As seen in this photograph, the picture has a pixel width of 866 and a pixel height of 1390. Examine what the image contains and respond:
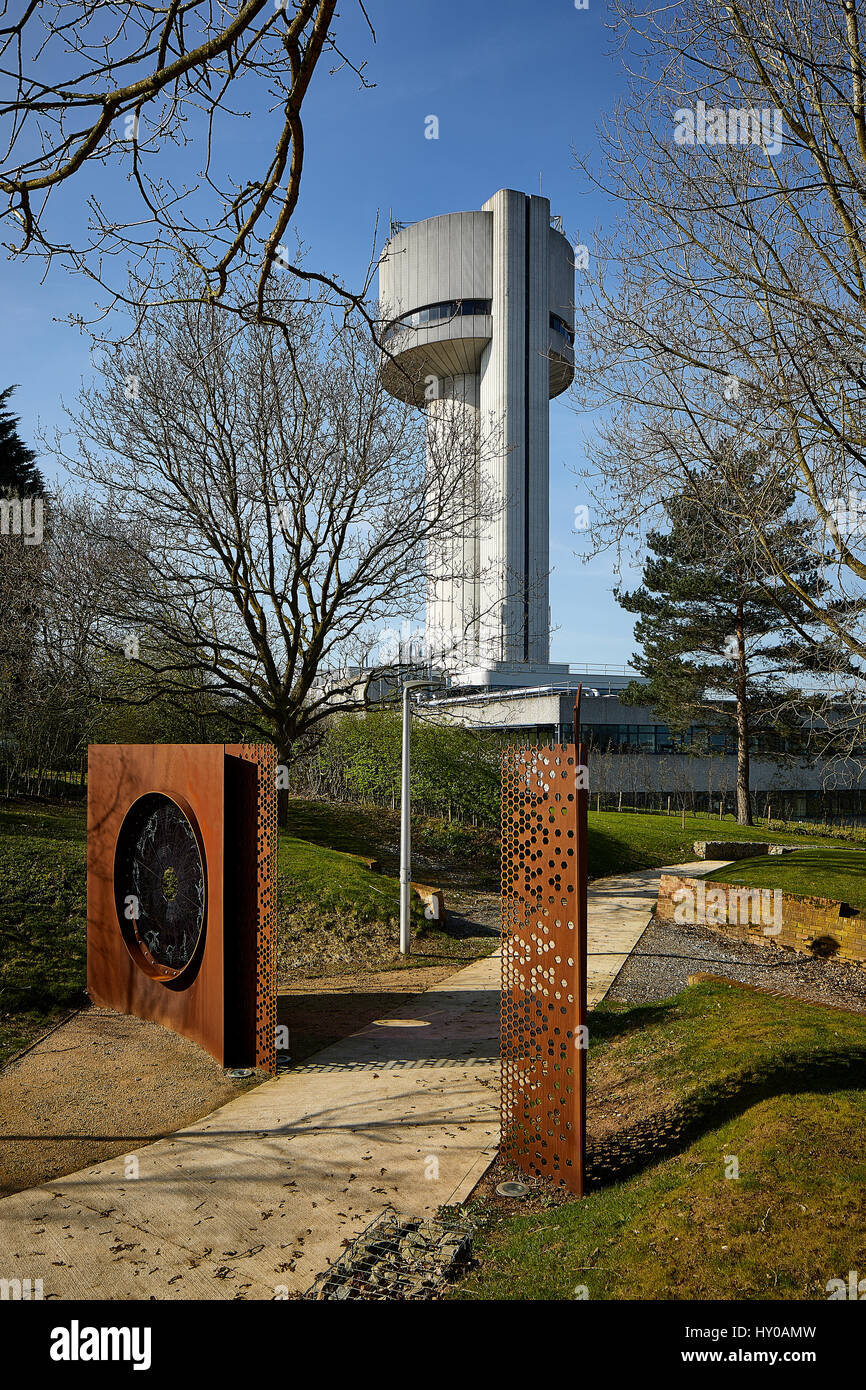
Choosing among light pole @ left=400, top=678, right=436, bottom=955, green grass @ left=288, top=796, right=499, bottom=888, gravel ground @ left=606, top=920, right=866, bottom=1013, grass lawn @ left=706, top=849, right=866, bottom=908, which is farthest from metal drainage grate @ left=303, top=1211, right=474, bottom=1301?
green grass @ left=288, top=796, right=499, bottom=888

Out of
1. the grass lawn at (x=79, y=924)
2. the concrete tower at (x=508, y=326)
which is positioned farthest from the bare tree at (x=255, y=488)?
the concrete tower at (x=508, y=326)

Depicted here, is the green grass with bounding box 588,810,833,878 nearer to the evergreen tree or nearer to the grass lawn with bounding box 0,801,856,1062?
the grass lawn with bounding box 0,801,856,1062

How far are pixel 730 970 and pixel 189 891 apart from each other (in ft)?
21.9

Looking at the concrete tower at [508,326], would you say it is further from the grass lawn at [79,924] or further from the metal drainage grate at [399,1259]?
the metal drainage grate at [399,1259]

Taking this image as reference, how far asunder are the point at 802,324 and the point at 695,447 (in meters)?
1.69

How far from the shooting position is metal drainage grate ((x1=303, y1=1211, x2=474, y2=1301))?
12.3 ft

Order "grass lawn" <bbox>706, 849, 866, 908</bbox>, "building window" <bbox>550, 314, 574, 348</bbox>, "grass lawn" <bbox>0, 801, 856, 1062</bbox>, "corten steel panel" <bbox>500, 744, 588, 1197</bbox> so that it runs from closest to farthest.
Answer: "corten steel panel" <bbox>500, 744, 588, 1197</bbox>
"grass lawn" <bbox>0, 801, 856, 1062</bbox>
"grass lawn" <bbox>706, 849, 866, 908</bbox>
"building window" <bbox>550, 314, 574, 348</bbox>

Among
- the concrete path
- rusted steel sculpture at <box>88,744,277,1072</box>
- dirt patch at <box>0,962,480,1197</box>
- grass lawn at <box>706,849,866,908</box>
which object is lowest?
the concrete path

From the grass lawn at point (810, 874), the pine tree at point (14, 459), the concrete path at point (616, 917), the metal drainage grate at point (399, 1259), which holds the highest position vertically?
the pine tree at point (14, 459)

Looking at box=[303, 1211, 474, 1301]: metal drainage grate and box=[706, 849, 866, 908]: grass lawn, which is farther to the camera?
box=[706, 849, 866, 908]: grass lawn

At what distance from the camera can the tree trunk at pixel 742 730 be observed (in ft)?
89.7

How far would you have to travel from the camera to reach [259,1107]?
627cm

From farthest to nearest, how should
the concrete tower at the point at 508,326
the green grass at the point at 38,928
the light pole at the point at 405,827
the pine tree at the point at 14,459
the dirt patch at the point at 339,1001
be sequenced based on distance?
1. the concrete tower at the point at 508,326
2. the pine tree at the point at 14,459
3. the light pole at the point at 405,827
4. the green grass at the point at 38,928
5. the dirt patch at the point at 339,1001

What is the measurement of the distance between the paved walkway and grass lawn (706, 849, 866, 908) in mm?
6828
